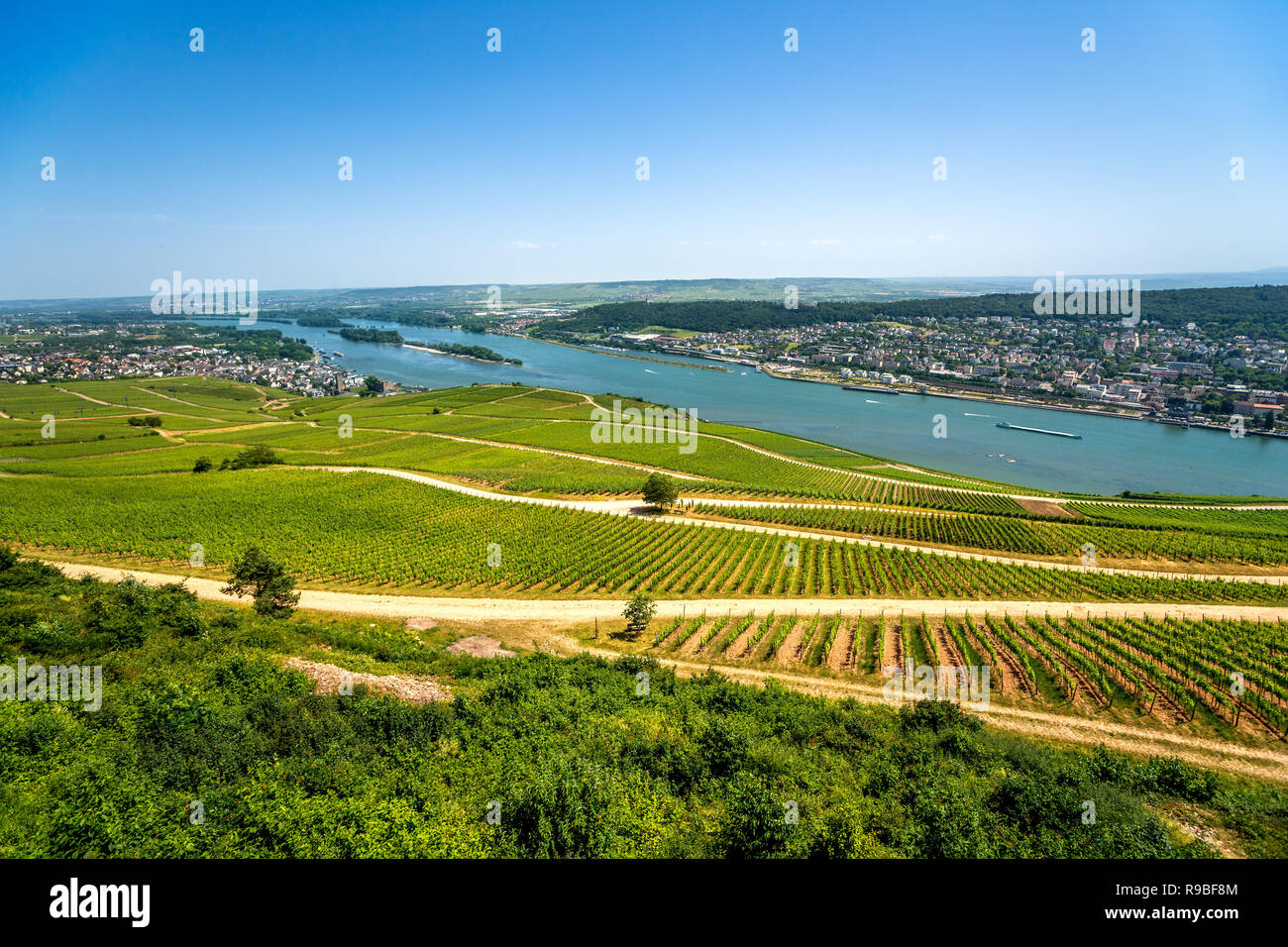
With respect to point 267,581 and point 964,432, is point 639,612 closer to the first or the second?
point 267,581

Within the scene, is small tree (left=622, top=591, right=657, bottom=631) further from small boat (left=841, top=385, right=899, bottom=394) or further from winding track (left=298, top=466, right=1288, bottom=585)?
small boat (left=841, top=385, right=899, bottom=394)

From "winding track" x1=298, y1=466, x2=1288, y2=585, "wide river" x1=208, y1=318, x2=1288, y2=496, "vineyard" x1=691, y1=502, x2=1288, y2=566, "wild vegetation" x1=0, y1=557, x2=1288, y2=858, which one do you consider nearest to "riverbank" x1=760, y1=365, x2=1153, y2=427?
"wide river" x1=208, y1=318, x2=1288, y2=496

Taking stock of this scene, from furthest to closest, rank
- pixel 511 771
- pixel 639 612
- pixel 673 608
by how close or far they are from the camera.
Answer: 1. pixel 673 608
2. pixel 639 612
3. pixel 511 771

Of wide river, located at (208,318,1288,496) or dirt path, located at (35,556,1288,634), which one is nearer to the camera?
dirt path, located at (35,556,1288,634)

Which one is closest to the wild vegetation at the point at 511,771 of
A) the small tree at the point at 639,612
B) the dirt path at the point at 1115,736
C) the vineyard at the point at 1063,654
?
the dirt path at the point at 1115,736

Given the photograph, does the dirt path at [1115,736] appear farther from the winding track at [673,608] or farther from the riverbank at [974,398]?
the riverbank at [974,398]

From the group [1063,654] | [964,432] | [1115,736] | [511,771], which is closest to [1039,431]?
[964,432]

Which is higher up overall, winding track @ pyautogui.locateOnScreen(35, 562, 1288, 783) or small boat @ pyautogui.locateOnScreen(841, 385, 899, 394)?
small boat @ pyautogui.locateOnScreen(841, 385, 899, 394)
